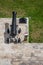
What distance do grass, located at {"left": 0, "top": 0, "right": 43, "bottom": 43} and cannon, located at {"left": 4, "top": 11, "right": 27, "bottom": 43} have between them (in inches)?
28.9

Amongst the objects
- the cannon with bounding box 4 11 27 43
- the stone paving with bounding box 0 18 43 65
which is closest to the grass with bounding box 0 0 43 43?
the cannon with bounding box 4 11 27 43

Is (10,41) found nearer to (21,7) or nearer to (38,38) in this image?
(38,38)

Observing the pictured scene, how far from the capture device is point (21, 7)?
71.5 feet

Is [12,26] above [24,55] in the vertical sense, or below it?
above

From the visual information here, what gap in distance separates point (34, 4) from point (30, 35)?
13.8ft

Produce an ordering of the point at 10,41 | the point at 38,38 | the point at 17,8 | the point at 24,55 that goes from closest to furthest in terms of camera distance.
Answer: the point at 24,55 → the point at 10,41 → the point at 38,38 → the point at 17,8

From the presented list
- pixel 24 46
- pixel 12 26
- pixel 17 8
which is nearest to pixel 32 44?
pixel 24 46

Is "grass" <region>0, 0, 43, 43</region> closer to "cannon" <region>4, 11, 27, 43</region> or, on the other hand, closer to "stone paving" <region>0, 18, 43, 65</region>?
"cannon" <region>4, 11, 27, 43</region>

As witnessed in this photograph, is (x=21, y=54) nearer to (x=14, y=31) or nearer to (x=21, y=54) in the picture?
(x=21, y=54)

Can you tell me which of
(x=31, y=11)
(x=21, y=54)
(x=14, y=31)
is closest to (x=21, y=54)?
(x=21, y=54)

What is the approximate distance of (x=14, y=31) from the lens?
17234mm

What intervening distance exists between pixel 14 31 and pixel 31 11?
441 centimetres

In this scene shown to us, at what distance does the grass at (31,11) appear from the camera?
1882 cm

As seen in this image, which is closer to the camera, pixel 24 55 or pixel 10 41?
pixel 24 55
